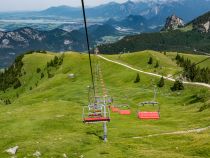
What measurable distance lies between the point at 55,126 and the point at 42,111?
27044 millimetres

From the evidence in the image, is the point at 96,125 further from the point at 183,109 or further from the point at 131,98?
the point at 131,98

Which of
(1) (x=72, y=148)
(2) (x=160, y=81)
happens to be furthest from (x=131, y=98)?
(1) (x=72, y=148)

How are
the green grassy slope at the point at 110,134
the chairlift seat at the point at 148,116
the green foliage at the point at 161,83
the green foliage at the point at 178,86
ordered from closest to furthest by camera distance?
1. the green grassy slope at the point at 110,134
2. the chairlift seat at the point at 148,116
3. the green foliage at the point at 178,86
4. the green foliage at the point at 161,83

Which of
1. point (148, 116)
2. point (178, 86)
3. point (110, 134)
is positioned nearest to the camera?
point (110, 134)

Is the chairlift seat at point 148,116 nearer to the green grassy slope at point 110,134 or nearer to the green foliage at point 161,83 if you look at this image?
the green grassy slope at point 110,134

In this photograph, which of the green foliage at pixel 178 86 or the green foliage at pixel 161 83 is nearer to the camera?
the green foliage at pixel 178 86

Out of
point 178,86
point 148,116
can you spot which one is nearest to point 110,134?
point 148,116

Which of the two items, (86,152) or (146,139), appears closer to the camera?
(86,152)

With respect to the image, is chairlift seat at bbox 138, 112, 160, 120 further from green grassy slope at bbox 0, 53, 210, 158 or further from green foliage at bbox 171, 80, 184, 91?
green foliage at bbox 171, 80, 184, 91

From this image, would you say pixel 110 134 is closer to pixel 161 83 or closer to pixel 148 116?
pixel 148 116

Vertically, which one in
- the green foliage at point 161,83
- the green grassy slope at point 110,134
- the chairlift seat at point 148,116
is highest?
the chairlift seat at point 148,116

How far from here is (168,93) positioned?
475 ft

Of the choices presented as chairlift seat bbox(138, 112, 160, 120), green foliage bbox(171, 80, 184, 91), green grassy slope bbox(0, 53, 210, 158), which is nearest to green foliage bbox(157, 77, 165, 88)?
green foliage bbox(171, 80, 184, 91)

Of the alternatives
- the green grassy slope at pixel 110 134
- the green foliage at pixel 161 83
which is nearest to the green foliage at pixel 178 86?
the green foliage at pixel 161 83
